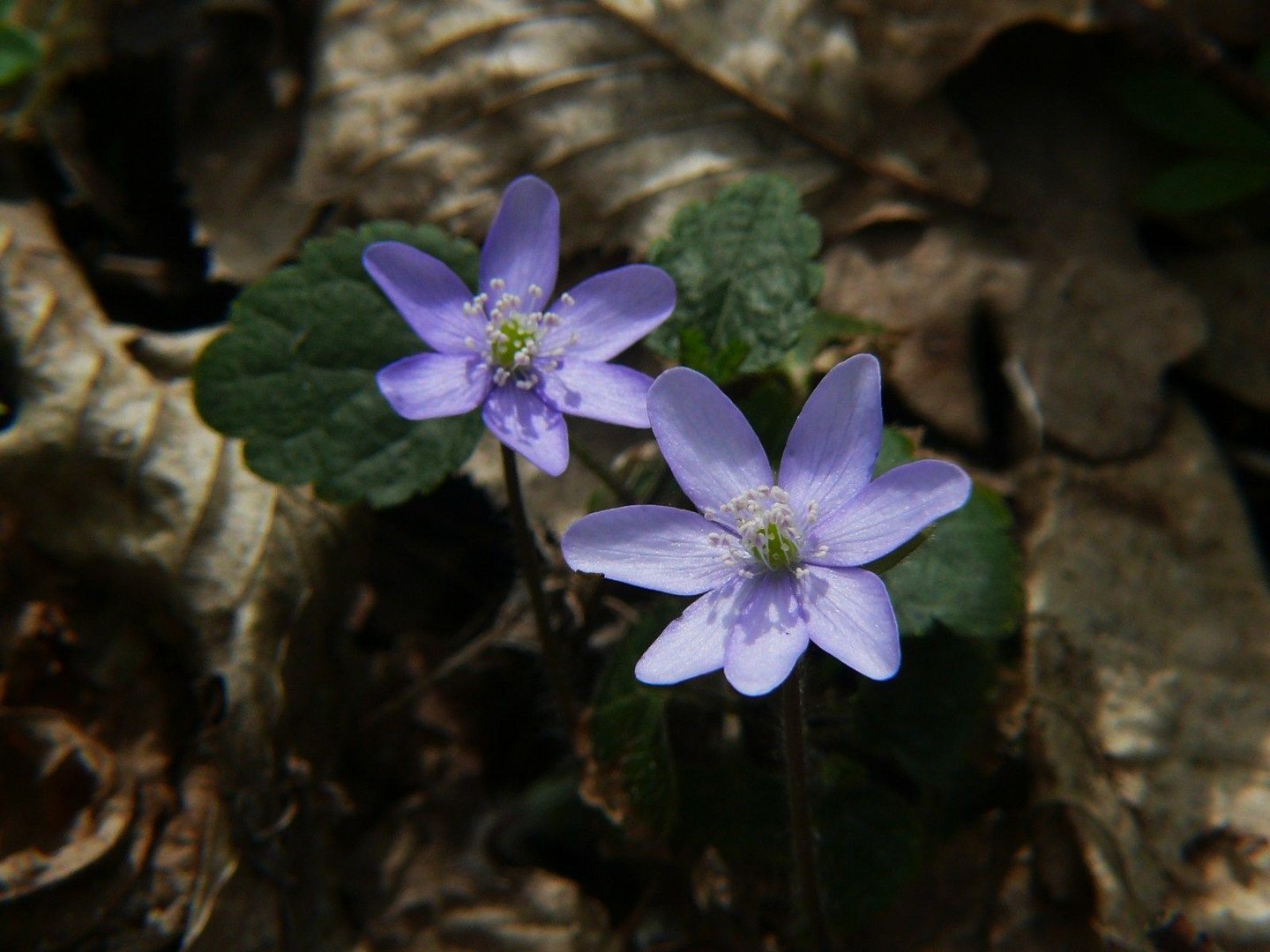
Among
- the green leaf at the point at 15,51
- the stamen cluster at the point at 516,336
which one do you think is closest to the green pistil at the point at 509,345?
the stamen cluster at the point at 516,336

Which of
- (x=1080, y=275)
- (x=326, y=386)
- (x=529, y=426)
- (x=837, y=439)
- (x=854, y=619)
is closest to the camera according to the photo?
(x=854, y=619)

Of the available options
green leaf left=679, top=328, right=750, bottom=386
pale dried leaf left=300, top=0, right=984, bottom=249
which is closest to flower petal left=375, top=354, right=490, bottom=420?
green leaf left=679, top=328, right=750, bottom=386

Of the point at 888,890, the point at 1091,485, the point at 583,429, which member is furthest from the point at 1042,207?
the point at 888,890

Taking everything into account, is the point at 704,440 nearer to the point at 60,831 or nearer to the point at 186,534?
the point at 186,534

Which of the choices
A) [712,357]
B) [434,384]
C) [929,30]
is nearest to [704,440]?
[712,357]

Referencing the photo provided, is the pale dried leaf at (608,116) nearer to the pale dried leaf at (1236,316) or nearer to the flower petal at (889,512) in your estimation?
the pale dried leaf at (1236,316)

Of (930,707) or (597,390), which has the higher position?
(597,390)

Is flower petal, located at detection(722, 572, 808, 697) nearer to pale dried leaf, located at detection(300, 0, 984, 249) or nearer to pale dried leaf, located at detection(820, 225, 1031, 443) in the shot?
pale dried leaf, located at detection(820, 225, 1031, 443)

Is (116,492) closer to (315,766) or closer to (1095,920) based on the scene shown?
(315,766)
